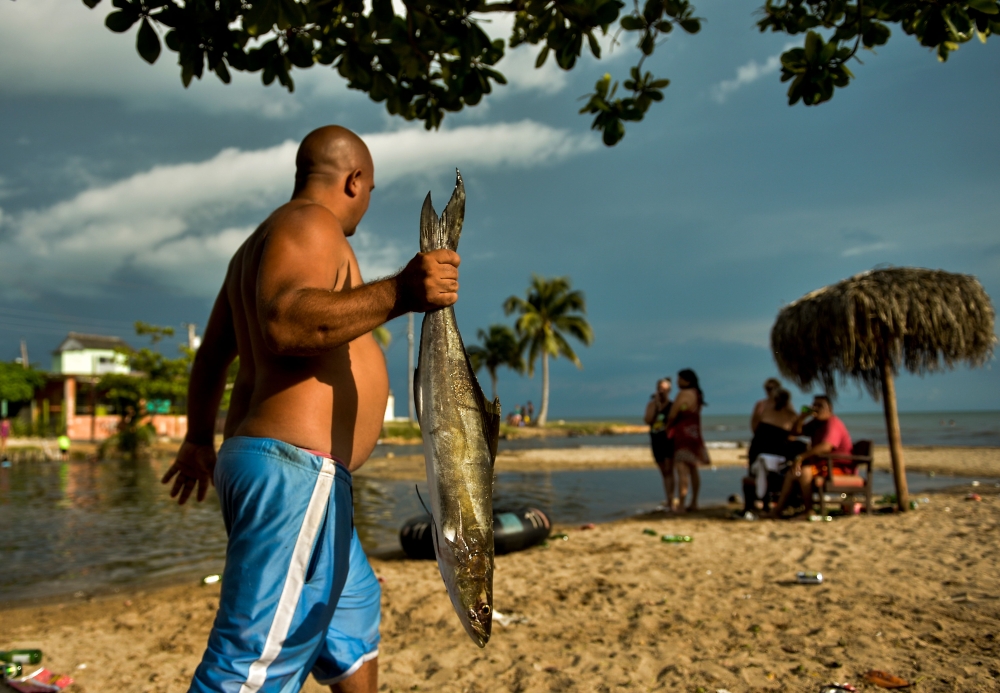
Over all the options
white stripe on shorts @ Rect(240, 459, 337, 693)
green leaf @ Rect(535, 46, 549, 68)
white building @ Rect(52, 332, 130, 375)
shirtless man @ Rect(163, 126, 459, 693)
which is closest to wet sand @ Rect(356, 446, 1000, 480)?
green leaf @ Rect(535, 46, 549, 68)

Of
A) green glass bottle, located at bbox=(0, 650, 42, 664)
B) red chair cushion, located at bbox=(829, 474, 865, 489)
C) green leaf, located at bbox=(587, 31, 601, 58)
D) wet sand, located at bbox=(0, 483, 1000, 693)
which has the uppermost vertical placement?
green leaf, located at bbox=(587, 31, 601, 58)

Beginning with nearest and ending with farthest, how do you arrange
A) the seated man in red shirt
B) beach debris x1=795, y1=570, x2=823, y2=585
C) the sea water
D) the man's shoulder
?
the man's shoulder → beach debris x1=795, y1=570, x2=823, y2=585 → the sea water → the seated man in red shirt

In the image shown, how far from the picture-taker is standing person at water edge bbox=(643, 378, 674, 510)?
390 inches

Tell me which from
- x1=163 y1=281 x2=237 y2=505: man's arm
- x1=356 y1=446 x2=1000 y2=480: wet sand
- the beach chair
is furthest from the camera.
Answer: x1=356 y1=446 x2=1000 y2=480: wet sand

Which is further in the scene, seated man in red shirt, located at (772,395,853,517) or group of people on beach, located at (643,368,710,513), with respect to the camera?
group of people on beach, located at (643,368,710,513)

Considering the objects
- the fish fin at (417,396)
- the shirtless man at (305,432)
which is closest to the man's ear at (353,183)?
the shirtless man at (305,432)

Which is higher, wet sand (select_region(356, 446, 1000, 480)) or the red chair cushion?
the red chair cushion

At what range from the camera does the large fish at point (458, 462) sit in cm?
165

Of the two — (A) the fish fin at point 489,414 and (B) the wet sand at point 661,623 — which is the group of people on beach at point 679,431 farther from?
(A) the fish fin at point 489,414

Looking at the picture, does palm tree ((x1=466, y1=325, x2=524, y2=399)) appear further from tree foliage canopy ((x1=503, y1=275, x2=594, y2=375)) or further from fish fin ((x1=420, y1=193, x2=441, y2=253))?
fish fin ((x1=420, y1=193, x2=441, y2=253))

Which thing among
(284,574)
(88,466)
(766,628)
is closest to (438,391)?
(284,574)

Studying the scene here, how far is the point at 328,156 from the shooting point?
225 centimetres

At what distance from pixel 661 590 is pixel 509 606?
4.01ft

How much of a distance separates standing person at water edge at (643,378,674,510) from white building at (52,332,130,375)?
56.4m
